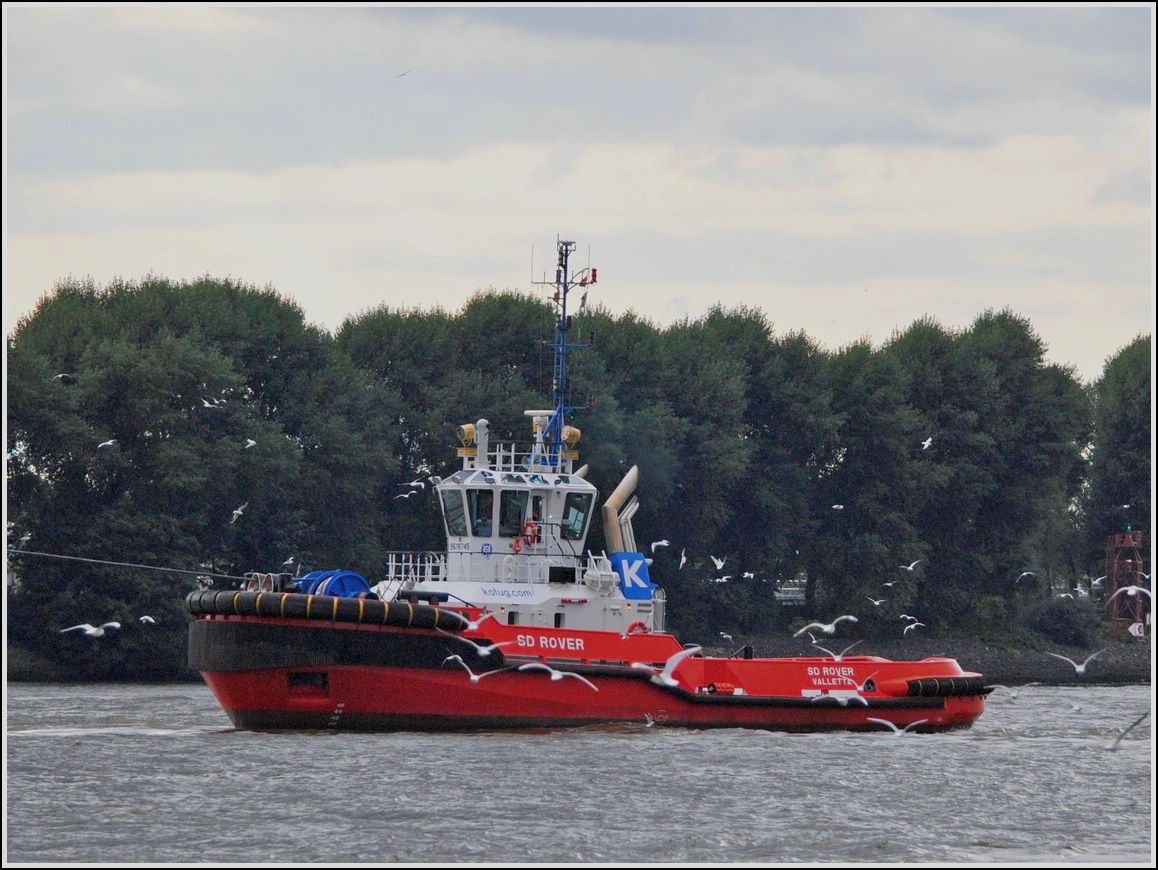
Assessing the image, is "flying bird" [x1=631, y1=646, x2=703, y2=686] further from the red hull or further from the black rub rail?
the black rub rail

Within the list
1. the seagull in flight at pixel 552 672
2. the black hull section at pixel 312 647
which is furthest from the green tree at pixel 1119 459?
the black hull section at pixel 312 647

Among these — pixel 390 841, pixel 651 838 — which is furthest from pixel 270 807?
pixel 651 838

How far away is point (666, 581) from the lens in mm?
65062

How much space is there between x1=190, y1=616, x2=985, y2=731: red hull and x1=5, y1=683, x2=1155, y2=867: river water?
0.46m

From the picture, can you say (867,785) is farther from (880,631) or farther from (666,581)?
(880,631)

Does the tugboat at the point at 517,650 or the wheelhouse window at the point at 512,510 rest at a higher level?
the wheelhouse window at the point at 512,510

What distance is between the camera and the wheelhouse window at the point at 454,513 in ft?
110

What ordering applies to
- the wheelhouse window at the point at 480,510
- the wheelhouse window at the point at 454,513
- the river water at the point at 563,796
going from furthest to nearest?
the wheelhouse window at the point at 454,513 → the wheelhouse window at the point at 480,510 → the river water at the point at 563,796

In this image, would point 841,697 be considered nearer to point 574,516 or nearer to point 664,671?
point 664,671

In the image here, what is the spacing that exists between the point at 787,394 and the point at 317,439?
20.1 m

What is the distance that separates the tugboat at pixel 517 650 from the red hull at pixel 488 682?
2 centimetres

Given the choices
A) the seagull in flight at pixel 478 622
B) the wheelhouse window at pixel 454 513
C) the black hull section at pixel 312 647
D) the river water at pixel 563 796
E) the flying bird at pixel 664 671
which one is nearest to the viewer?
the river water at pixel 563 796

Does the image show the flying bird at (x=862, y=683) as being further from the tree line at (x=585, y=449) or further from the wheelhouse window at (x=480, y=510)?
the tree line at (x=585, y=449)

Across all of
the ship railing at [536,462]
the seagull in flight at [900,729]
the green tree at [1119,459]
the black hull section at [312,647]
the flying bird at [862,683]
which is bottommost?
the seagull in flight at [900,729]
